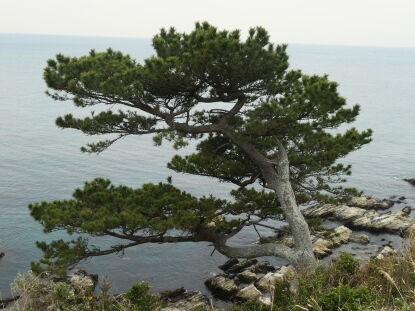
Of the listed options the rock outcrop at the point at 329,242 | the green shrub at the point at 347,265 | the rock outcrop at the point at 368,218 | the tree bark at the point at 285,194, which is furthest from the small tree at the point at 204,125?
the rock outcrop at the point at 368,218

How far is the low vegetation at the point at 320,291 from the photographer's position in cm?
905

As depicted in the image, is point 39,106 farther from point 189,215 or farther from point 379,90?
point 379,90

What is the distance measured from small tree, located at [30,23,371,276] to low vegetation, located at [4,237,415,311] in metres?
2.87

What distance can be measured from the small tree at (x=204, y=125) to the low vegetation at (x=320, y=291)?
113 inches

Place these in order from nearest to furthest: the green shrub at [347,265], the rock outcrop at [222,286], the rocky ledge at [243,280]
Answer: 1. the green shrub at [347,265]
2. the rocky ledge at [243,280]
3. the rock outcrop at [222,286]

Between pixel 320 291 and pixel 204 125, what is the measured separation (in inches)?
330

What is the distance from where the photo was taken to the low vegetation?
29.7 ft

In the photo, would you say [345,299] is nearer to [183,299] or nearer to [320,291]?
[320,291]

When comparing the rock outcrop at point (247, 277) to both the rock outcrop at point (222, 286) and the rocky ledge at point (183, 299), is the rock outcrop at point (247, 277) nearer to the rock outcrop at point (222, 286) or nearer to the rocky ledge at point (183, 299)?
the rock outcrop at point (222, 286)

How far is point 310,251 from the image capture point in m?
15.7

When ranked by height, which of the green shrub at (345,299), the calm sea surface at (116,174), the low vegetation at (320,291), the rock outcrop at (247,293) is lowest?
the calm sea surface at (116,174)

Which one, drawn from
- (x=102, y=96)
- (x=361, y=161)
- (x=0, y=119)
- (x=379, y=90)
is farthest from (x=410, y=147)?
(x=379, y=90)

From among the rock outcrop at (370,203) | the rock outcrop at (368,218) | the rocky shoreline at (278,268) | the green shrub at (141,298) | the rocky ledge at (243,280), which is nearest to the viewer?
the green shrub at (141,298)

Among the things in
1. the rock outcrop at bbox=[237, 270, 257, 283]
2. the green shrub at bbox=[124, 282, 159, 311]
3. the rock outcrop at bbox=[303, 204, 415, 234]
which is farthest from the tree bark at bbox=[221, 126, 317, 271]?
the rock outcrop at bbox=[303, 204, 415, 234]
